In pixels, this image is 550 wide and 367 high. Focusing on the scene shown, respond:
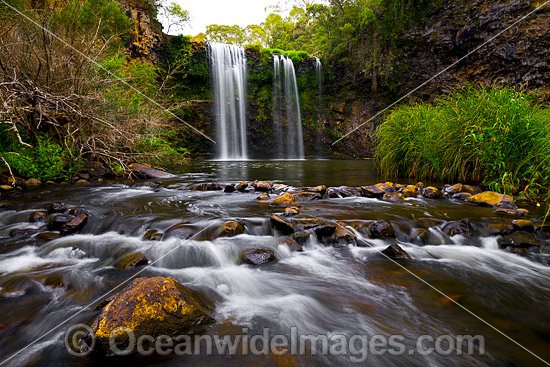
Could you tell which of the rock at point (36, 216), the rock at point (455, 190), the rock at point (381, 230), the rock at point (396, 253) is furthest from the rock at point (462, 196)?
the rock at point (36, 216)

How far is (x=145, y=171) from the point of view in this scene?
22.3 ft

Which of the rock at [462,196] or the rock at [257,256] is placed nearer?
the rock at [257,256]

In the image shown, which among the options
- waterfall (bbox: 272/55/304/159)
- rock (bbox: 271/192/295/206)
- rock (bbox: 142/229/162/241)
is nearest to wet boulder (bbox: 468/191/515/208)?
rock (bbox: 271/192/295/206)

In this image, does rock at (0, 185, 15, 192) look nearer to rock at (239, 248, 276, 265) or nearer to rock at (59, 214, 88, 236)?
rock at (59, 214, 88, 236)

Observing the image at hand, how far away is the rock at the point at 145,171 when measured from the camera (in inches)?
262

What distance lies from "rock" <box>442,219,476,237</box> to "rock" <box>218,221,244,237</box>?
2.24 meters

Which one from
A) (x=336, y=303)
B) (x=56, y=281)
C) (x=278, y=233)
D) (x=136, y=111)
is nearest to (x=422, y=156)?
(x=278, y=233)

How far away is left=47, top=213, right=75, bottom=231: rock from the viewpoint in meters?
2.93

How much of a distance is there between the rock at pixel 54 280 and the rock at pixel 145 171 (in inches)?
196

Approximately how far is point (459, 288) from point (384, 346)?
0.95 m

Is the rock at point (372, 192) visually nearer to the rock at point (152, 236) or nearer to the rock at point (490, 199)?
the rock at point (490, 199)

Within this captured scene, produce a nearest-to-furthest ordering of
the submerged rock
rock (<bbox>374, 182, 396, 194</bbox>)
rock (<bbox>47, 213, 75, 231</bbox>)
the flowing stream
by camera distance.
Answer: the flowing stream
the submerged rock
rock (<bbox>47, 213, 75, 231</bbox>)
rock (<bbox>374, 182, 396, 194</bbox>)

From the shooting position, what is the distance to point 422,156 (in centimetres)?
580

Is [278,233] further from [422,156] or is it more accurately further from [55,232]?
[422,156]
